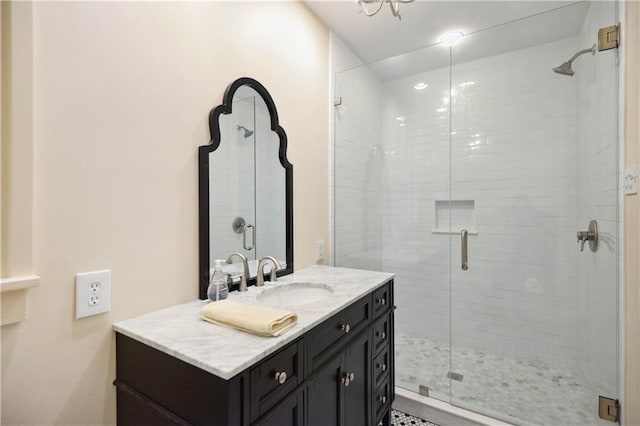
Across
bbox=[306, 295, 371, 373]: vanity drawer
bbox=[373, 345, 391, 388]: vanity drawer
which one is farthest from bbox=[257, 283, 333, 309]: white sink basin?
bbox=[373, 345, 391, 388]: vanity drawer

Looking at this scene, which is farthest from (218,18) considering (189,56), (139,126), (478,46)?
(478,46)

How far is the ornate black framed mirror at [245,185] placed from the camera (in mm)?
1279

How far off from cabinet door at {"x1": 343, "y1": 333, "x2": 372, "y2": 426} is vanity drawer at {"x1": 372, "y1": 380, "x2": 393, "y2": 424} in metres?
0.08

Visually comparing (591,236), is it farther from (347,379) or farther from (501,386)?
(347,379)

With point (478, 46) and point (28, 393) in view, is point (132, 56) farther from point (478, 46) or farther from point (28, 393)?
point (478, 46)

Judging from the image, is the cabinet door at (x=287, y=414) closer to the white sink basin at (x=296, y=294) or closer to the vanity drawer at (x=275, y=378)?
the vanity drawer at (x=275, y=378)

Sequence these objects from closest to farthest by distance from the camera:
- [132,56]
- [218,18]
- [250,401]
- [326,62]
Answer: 1. [250,401]
2. [132,56]
3. [218,18]
4. [326,62]

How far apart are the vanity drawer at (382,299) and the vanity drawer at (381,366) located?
215mm

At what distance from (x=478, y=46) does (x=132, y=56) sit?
90.6 inches

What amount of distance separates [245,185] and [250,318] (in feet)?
2.48

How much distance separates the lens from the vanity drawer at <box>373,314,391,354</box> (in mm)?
1470

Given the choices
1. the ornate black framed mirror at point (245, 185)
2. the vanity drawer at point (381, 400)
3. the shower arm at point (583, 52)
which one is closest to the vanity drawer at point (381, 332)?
the vanity drawer at point (381, 400)

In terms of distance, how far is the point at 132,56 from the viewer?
3.38 feet

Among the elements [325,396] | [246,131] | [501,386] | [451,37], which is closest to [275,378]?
[325,396]
